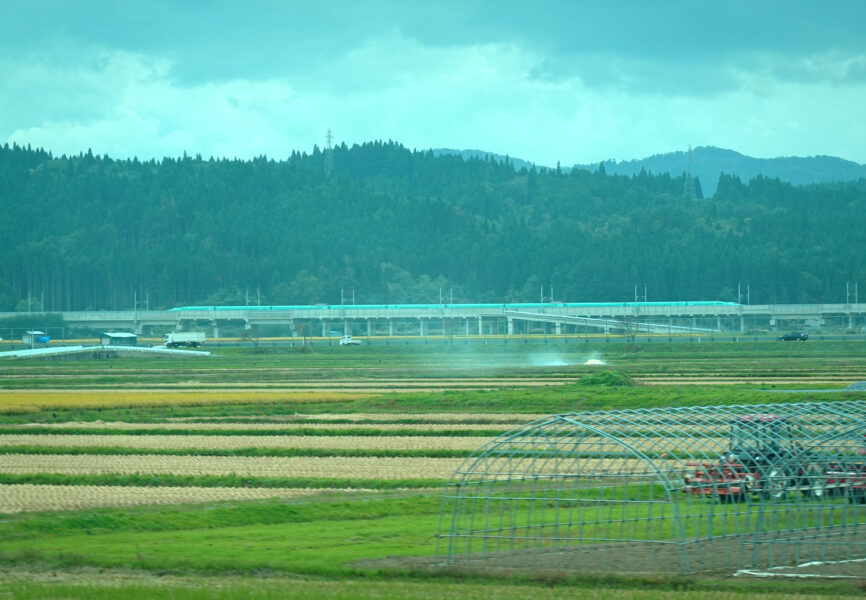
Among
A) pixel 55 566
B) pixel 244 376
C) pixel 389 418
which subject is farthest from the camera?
pixel 244 376

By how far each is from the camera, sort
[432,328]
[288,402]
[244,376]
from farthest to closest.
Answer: [432,328], [244,376], [288,402]

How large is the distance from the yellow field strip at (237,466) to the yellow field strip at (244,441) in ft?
7.08

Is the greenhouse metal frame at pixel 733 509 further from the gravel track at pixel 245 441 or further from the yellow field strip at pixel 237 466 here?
the gravel track at pixel 245 441

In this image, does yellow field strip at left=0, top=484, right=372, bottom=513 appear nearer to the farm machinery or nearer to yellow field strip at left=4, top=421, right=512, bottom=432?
the farm machinery

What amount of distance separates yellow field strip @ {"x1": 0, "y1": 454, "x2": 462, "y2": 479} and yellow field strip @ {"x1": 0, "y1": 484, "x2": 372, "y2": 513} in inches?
79.3

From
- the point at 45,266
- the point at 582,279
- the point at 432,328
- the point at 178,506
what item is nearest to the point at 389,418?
the point at 178,506

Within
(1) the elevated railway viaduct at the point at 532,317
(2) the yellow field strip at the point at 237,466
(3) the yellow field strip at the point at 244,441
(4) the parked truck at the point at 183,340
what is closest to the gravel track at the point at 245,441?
(3) the yellow field strip at the point at 244,441

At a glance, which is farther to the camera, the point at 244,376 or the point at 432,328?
the point at 432,328

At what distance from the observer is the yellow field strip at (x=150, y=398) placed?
46.5m

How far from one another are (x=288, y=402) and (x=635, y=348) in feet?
158

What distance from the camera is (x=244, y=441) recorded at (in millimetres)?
35156

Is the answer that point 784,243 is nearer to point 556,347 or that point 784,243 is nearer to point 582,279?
point 582,279

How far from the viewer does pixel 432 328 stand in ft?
478

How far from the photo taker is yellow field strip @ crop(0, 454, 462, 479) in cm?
2767
